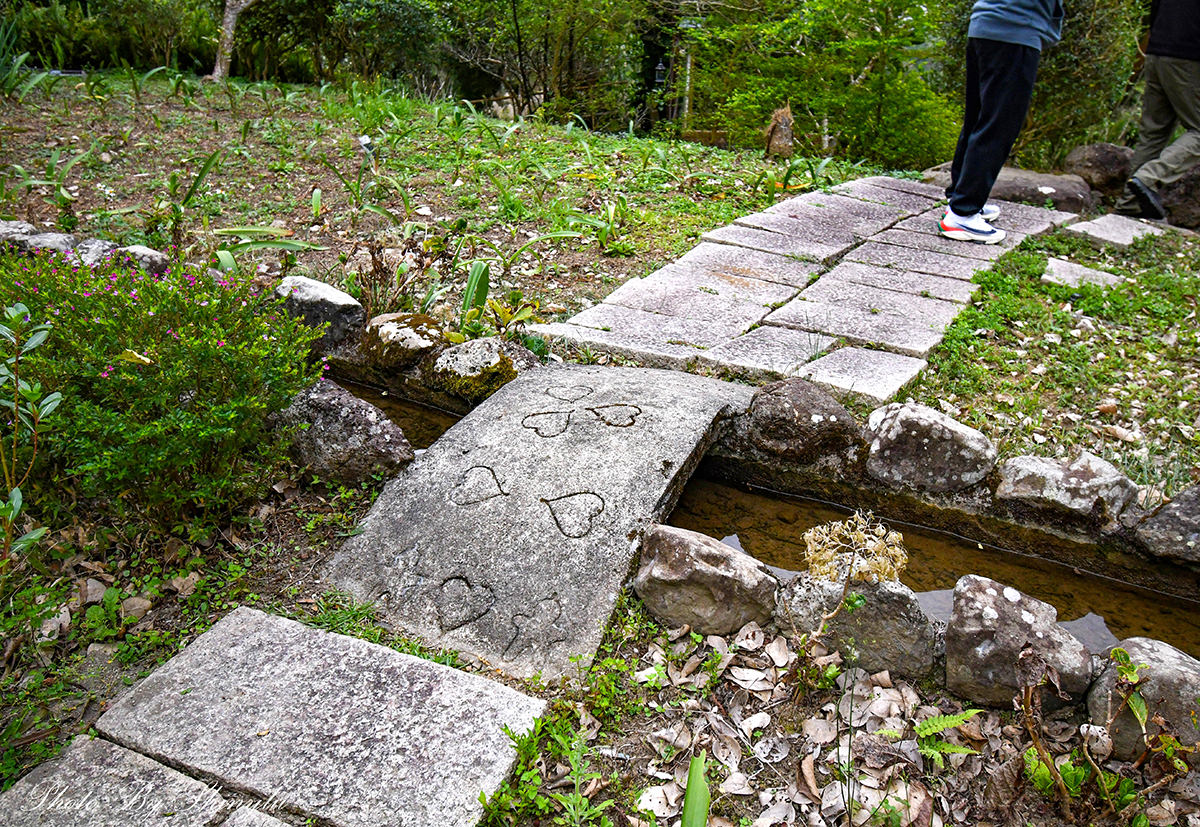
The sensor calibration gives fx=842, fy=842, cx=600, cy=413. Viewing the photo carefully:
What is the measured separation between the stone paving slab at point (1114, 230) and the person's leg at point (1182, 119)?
13.6 inches

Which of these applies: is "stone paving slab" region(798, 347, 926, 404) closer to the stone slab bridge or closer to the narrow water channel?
the stone slab bridge

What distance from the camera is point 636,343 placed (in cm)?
331

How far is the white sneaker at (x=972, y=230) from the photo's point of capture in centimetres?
463

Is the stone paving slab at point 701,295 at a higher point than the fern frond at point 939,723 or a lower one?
higher

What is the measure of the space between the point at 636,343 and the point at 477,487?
1.12 metres

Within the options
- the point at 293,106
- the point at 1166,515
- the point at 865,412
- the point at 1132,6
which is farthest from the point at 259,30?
the point at 1166,515

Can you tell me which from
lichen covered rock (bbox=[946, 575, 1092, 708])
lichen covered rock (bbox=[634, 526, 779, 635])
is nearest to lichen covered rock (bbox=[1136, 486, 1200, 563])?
lichen covered rock (bbox=[946, 575, 1092, 708])

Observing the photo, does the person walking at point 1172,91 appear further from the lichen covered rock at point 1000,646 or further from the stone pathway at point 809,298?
the lichen covered rock at point 1000,646

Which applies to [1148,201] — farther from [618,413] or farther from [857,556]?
[857,556]

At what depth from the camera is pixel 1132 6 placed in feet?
20.8

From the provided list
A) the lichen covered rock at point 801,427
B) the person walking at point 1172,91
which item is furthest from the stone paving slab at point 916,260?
the person walking at point 1172,91

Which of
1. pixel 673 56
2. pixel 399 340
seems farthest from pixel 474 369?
pixel 673 56

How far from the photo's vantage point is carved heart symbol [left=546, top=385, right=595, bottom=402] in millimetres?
2824

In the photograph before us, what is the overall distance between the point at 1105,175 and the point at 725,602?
5.50 meters
